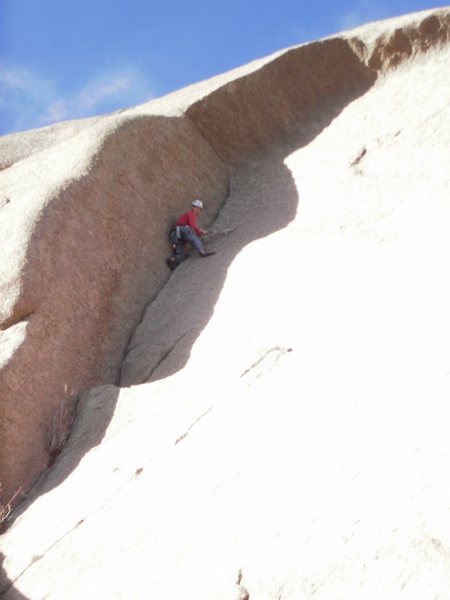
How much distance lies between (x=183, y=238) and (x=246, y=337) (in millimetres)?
3543

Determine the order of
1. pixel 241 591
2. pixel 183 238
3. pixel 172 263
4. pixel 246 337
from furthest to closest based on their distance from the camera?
pixel 183 238 → pixel 172 263 → pixel 246 337 → pixel 241 591

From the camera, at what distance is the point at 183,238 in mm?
12555

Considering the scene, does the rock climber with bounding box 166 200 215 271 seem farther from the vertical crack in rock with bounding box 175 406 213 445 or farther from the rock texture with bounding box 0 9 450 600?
the vertical crack in rock with bounding box 175 406 213 445

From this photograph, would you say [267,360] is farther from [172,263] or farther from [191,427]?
[172,263]

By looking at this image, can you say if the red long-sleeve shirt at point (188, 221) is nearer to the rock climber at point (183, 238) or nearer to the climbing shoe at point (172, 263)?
the rock climber at point (183, 238)

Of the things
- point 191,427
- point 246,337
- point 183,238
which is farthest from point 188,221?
point 191,427

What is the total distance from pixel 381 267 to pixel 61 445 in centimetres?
458

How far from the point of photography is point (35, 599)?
6.78 m

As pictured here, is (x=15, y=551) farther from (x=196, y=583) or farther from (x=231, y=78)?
(x=231, y=78)

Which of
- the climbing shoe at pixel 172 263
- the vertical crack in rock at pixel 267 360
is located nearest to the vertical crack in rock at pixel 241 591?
the vertical crack in rock at pixel 267 360

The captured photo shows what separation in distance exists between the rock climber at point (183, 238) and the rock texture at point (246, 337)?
0.66 feet

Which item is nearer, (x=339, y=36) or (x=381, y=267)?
(x=381, y=267)

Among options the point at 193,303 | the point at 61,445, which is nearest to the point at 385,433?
the point at 61,445

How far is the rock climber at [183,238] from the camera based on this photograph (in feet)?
40.7
